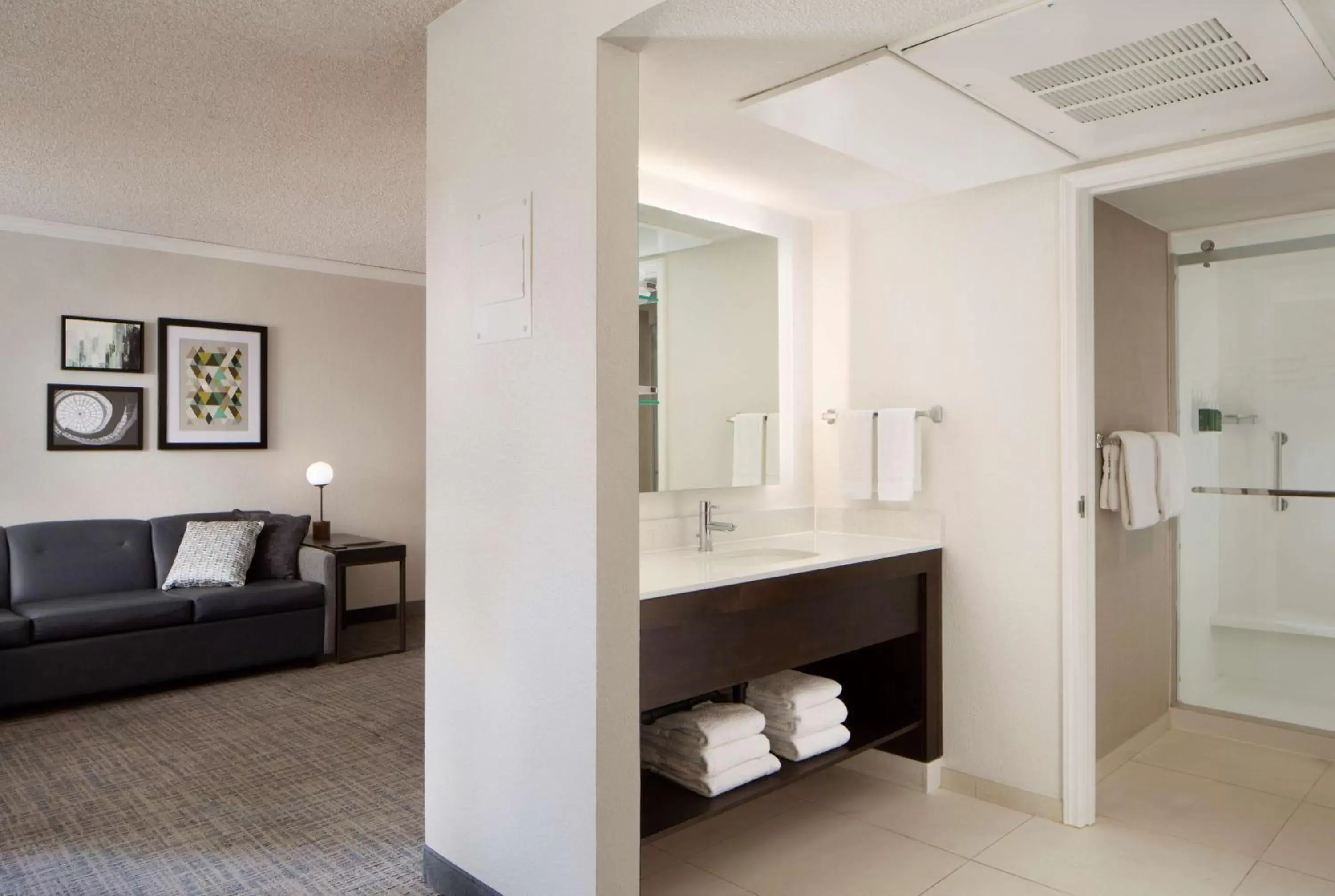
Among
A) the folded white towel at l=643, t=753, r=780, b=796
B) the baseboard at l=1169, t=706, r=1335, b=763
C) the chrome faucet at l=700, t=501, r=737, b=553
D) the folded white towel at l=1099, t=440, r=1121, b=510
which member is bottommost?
the baseboard at l=1169, t=706, r=1335, b=763

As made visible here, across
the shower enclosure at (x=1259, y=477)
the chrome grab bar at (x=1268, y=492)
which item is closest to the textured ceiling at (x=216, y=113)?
the shower enclosure at (x=1259, y=477)

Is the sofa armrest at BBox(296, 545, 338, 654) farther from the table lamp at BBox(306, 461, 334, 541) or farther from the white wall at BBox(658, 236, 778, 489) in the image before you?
the white wall at BBox(658, 236, 778, 489)

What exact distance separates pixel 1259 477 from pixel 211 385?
5.15 metres

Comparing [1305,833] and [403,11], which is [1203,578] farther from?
[403,11]

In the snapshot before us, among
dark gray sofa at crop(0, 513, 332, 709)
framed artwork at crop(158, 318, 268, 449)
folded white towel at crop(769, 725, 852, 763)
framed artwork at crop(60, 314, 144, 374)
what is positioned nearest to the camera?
folded white towel at crop(769, 725, 852, 763)

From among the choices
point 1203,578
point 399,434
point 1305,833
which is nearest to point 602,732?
point 1305,833

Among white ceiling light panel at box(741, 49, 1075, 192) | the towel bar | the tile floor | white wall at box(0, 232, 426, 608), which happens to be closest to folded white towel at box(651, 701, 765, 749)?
the tile floor

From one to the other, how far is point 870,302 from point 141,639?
3.57 m

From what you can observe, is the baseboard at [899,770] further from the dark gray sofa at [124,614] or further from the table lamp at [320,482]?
the table lamp at [320,482]

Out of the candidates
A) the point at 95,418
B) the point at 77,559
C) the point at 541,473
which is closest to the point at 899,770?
the point at 541,473

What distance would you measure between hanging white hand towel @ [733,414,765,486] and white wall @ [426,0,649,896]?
1182 millimetres

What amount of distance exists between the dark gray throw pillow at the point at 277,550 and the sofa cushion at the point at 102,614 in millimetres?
489

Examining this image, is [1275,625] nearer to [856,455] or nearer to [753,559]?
[856,455]

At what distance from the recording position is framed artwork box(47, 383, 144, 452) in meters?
4.51
